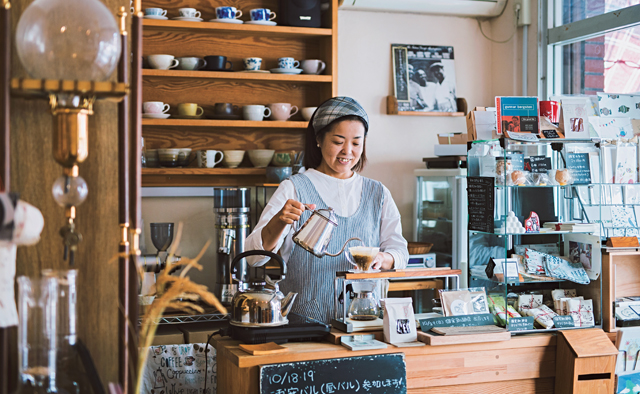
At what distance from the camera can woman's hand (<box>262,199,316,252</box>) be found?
76.2 inches

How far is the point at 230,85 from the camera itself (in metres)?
3.78

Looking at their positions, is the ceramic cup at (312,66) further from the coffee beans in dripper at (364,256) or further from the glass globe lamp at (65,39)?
the glass globe lamp at (65,39)

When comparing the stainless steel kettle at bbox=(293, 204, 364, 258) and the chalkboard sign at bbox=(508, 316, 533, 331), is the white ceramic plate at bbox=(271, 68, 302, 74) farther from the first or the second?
the chalkboard sign at bbox=(508, 316, 533, 331)

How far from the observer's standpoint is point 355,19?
4078mm

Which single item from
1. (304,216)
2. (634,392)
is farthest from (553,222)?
(304,216)

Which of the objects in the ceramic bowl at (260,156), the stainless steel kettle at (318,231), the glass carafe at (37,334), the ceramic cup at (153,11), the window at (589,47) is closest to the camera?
the glass carafe at (37,334)

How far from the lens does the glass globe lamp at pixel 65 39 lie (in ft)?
3.27

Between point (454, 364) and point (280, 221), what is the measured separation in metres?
0.69

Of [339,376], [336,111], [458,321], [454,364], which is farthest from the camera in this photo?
[336,111]

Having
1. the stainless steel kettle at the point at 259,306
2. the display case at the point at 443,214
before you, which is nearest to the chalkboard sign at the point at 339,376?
the stainless steel kettle at the point at 259,306

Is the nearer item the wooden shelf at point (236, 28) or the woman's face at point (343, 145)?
the woman's face at point (343, 145)

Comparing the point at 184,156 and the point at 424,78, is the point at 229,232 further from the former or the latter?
the point at 424,78

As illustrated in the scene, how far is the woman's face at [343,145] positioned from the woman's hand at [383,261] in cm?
39

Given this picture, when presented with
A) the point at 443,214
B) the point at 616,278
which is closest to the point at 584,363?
the point at 616,278
